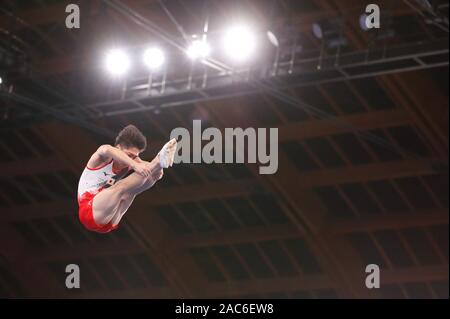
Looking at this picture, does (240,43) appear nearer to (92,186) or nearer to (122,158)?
(92,186)

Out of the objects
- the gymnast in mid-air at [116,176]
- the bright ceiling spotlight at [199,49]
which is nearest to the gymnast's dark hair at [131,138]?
the gymnast in mid-air at [116,176]

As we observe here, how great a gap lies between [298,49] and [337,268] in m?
9.05

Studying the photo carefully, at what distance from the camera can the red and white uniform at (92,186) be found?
749 cm

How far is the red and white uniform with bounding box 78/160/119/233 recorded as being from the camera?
295 inches

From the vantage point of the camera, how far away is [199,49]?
19.3 meters

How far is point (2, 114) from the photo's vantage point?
20953 millimetres

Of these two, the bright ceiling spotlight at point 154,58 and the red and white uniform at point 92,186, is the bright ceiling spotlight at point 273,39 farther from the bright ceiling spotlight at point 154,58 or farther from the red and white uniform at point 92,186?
the red and white uniform at point 92,186

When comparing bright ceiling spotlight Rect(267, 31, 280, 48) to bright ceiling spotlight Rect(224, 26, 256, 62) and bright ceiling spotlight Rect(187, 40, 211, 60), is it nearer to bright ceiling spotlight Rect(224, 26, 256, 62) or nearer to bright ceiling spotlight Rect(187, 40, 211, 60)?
bright ceiling spotlight Rect(224, 26, 256, 62)

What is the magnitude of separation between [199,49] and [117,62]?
198 centimetres

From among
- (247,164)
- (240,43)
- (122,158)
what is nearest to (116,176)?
(122,158)

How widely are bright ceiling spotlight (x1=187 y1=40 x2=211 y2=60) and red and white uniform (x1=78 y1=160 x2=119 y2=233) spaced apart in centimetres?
1188
